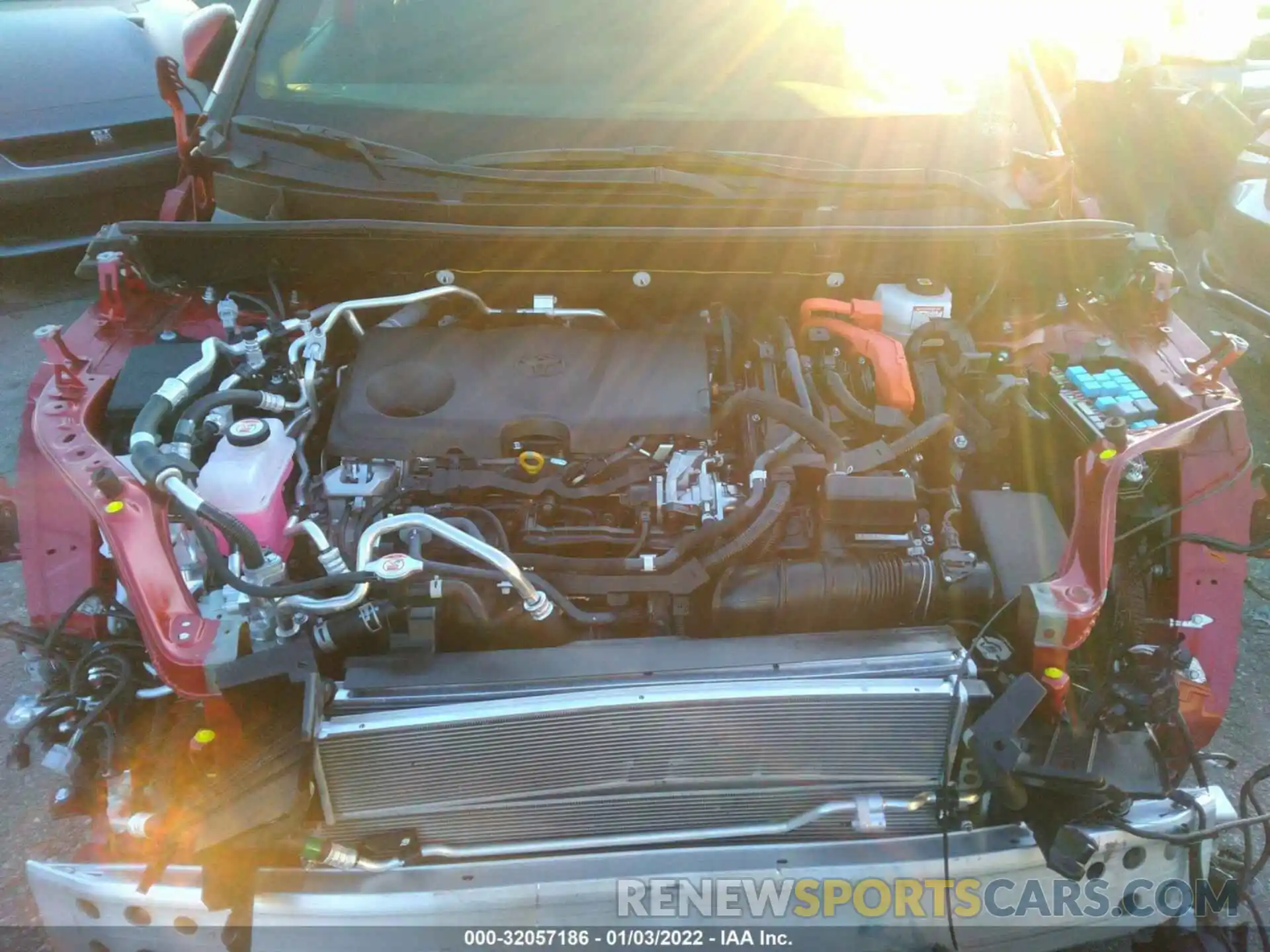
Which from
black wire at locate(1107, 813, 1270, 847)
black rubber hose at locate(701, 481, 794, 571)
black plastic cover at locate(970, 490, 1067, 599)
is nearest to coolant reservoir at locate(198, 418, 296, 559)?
black rubber hose at locate(701, 481, 794, 571)

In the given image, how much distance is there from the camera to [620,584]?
1.84 metres

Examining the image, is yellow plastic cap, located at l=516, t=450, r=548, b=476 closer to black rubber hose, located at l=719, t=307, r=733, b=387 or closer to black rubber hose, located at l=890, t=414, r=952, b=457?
black rubber hose, located at l=719, t=307, r=733, b=387

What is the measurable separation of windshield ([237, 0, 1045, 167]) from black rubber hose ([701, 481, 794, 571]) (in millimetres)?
1132

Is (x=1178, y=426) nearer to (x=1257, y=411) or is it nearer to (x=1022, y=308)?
(x=1022, y=308)

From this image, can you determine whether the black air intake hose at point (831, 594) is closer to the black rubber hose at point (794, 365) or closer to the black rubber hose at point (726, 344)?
the black rubber hose at point (794, 365)

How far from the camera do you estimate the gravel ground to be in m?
2.37

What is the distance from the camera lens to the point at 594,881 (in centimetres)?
160

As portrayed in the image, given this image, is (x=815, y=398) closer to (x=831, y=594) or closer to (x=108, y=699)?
(x=831, y=594)

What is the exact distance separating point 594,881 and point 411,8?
246 centimetres

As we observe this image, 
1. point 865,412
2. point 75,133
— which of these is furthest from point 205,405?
point 75,133

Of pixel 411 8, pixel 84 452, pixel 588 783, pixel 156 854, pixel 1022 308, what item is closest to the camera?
pixel 156 854

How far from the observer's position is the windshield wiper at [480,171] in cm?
244

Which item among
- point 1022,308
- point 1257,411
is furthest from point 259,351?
point 1257,411

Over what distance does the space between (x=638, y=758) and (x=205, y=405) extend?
1.11 m
